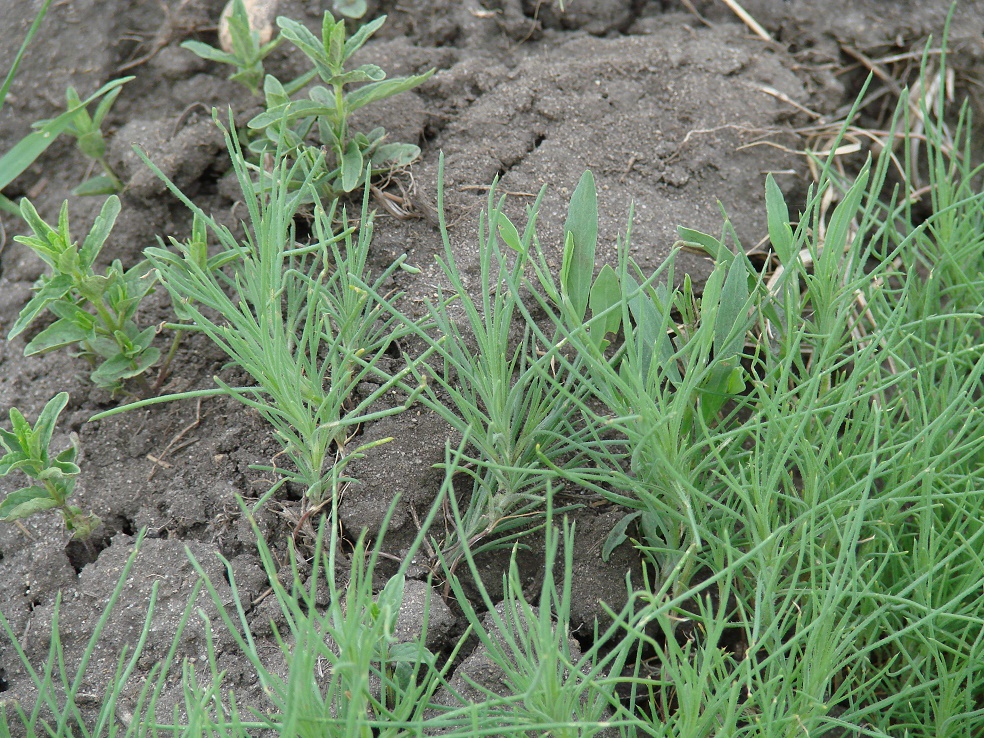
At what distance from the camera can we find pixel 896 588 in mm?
Result: 1430

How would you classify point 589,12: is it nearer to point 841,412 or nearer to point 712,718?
point 841,412

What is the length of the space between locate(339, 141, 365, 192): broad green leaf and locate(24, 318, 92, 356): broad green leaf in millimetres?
572

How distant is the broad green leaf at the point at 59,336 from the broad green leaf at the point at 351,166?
0.57m

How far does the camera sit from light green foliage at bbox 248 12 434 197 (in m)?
1.71

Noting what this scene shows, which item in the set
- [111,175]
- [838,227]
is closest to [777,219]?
[838,227]

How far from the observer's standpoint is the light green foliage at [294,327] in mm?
1332

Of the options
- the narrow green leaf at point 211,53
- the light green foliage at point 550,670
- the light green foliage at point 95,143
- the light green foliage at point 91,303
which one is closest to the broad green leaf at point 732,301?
the light green foliage at point 550,670

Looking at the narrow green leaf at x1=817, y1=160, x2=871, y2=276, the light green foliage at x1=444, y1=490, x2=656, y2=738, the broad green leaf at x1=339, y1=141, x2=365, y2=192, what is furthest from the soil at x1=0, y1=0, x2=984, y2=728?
the narrow green leaf at x1=817, y1=160, x2=871, y2=276

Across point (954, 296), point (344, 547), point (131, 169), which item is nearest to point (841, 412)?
point (954, 296)

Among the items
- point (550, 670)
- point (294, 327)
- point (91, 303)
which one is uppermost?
point (91, 303)

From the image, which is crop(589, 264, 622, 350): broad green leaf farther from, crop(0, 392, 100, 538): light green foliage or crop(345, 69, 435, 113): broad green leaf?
crop(0, 392, 100, 538): light green foliage

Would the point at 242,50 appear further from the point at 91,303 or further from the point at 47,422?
the point at 47,422

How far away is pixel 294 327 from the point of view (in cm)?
159

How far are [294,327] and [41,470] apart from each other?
492 mm
